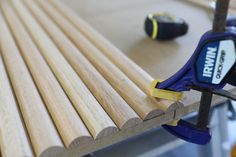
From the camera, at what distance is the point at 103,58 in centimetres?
67

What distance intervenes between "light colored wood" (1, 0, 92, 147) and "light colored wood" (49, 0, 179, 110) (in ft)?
0.45

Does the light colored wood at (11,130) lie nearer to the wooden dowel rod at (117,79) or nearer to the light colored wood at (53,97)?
the light colored wood at (53,97)

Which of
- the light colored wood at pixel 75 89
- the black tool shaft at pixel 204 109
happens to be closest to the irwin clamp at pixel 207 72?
the black tool shaft at pixel 204 109

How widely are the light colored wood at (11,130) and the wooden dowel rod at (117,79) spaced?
18cm

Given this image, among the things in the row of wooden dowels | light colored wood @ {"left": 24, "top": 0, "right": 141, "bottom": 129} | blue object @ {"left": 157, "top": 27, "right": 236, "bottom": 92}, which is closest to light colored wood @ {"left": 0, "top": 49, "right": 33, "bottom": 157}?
the row of wooden dowels

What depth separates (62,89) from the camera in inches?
22.7

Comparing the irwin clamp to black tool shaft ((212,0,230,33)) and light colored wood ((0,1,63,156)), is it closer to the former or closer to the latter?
black tool shaft ((212,0,230,33))

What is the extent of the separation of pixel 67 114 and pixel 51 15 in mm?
473

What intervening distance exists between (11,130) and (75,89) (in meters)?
0.14

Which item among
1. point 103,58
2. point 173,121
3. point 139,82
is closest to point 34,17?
point 103,58

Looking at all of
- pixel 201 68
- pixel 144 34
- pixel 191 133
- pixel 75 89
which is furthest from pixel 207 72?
pixel 144 34

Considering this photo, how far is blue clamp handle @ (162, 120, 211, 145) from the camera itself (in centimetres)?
52

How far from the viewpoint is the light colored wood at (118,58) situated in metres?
0.60

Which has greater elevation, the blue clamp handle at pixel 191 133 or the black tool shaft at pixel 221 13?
the black tool shaft at pixel 221 13
